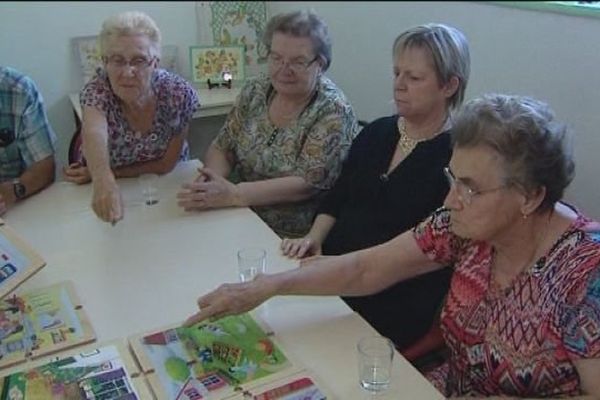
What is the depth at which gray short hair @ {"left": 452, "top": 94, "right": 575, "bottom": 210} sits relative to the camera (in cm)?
126

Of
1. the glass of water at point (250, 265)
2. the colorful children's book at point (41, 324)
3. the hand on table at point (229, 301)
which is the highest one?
the hand on table at point (229, 301)

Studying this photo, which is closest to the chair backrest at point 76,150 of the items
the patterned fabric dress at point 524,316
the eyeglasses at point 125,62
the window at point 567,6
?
the eyeglasses at point 125,62

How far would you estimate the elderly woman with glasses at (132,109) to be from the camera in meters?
2.15

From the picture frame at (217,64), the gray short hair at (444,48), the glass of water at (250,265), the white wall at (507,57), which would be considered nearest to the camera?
the glass of water at (250,265)

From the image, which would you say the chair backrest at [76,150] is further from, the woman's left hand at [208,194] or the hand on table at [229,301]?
the hand on table at [229,301]

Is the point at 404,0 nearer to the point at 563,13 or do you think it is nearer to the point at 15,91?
the point at 563,13

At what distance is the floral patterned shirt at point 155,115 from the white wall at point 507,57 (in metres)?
1.04

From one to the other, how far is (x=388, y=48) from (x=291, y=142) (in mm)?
1022

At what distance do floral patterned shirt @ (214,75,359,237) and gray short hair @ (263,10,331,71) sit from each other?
126 millimetres

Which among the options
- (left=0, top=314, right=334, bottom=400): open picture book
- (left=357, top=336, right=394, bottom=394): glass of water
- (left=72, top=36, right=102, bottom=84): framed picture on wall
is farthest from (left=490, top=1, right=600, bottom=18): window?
(left=72, top=36, right=102, bottom=84): framed picture on wall

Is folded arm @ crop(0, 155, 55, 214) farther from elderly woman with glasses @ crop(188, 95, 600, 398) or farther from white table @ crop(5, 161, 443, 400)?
elderly woman with glasses @ crop(188, 95, 600, 398)

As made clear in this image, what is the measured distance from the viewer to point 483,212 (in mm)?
1298

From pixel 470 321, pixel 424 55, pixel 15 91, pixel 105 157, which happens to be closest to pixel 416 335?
pixel 470 321

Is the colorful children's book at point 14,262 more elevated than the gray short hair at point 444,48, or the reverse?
the gray short hair at point 444,48
